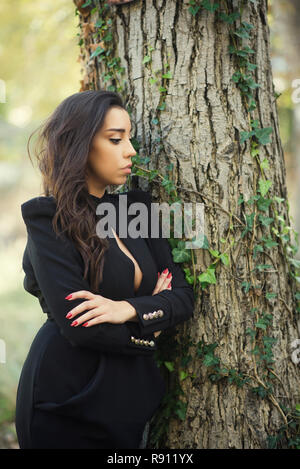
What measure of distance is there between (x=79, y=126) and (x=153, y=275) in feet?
2.43

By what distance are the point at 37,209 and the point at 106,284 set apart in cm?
42

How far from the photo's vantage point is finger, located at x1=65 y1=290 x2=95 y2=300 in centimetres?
176

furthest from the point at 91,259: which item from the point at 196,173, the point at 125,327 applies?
the point at 196,173

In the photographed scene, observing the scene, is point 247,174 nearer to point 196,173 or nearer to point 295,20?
Result: point 196,173

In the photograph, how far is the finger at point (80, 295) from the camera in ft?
5.76

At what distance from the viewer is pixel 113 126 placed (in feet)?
6.37

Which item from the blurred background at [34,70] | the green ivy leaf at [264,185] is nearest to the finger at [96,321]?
the green ivy leaf at [264,185]

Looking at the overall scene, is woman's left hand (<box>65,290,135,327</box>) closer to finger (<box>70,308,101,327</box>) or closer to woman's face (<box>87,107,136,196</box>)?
finger (<box>70,308,101,327</box>)

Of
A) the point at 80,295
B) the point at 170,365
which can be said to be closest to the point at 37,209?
the point at 80,295

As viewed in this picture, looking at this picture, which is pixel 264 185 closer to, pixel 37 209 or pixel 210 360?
pixel 210 360

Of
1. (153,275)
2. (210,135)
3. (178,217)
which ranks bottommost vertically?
(153,275)

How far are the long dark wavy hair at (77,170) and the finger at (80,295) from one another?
0.22 ft

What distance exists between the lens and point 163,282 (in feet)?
6.86

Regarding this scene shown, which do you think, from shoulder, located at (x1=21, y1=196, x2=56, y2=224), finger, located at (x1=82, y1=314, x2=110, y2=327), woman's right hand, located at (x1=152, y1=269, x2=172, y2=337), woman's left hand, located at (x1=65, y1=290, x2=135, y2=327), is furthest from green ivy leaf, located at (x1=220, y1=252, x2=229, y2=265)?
shoulder, located at (x1=21, y1=196, x2=56, y2=224)
